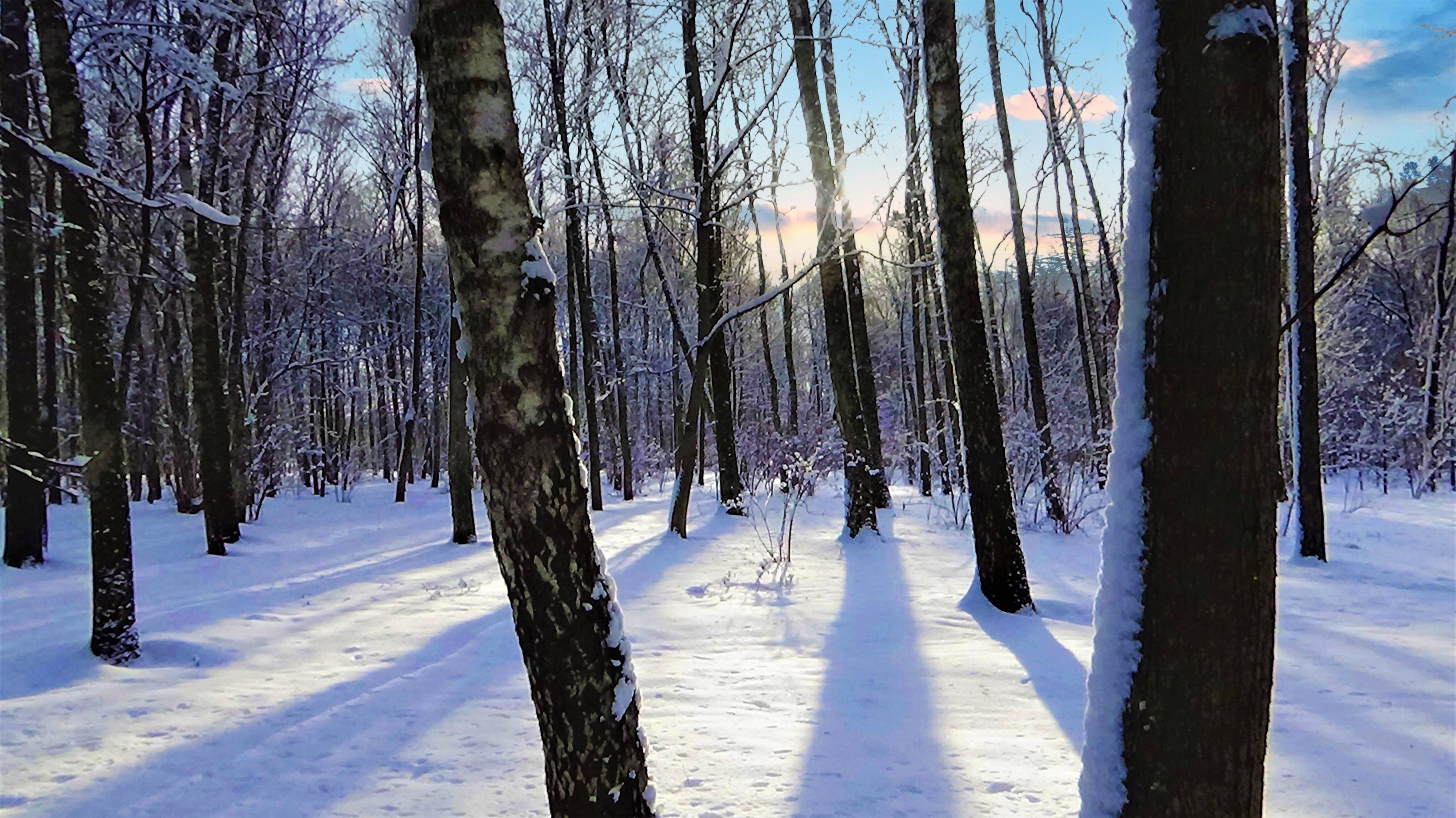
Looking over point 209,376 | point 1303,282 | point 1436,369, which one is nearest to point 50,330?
point 209,376

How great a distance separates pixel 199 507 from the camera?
46.7 ft

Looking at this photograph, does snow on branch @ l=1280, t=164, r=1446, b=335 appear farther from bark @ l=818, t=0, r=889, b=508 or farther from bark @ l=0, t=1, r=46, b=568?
bark @ l=0, t=1, r=46, b=568

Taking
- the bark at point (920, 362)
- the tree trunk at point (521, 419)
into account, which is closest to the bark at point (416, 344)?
the bark at point (920, 362)

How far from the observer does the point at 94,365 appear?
15.1 ft

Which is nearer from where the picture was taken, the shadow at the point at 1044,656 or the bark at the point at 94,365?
the shadow at the point at 1044,656

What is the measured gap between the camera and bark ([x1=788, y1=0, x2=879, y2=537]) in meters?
9.20

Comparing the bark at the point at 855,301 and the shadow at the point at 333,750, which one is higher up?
the bark at the point at 855,301

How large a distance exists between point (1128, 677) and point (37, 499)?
1093cm

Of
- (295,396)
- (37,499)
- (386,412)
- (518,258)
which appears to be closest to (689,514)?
(37,499)

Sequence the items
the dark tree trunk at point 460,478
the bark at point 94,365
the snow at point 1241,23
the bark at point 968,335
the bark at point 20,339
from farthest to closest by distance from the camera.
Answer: the dark tree trunk at point 460,478 → the bark at point 20,339 → the bark at point 968,335 → the bark at point 94,365 → the snow at point 1241,23

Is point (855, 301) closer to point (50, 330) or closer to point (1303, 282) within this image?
point (1303, 282)

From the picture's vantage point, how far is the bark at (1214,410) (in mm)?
1668

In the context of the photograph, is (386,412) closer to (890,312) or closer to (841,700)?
(890,312)

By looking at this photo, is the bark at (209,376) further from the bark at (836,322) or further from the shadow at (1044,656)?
the shadow at (1044,656)
